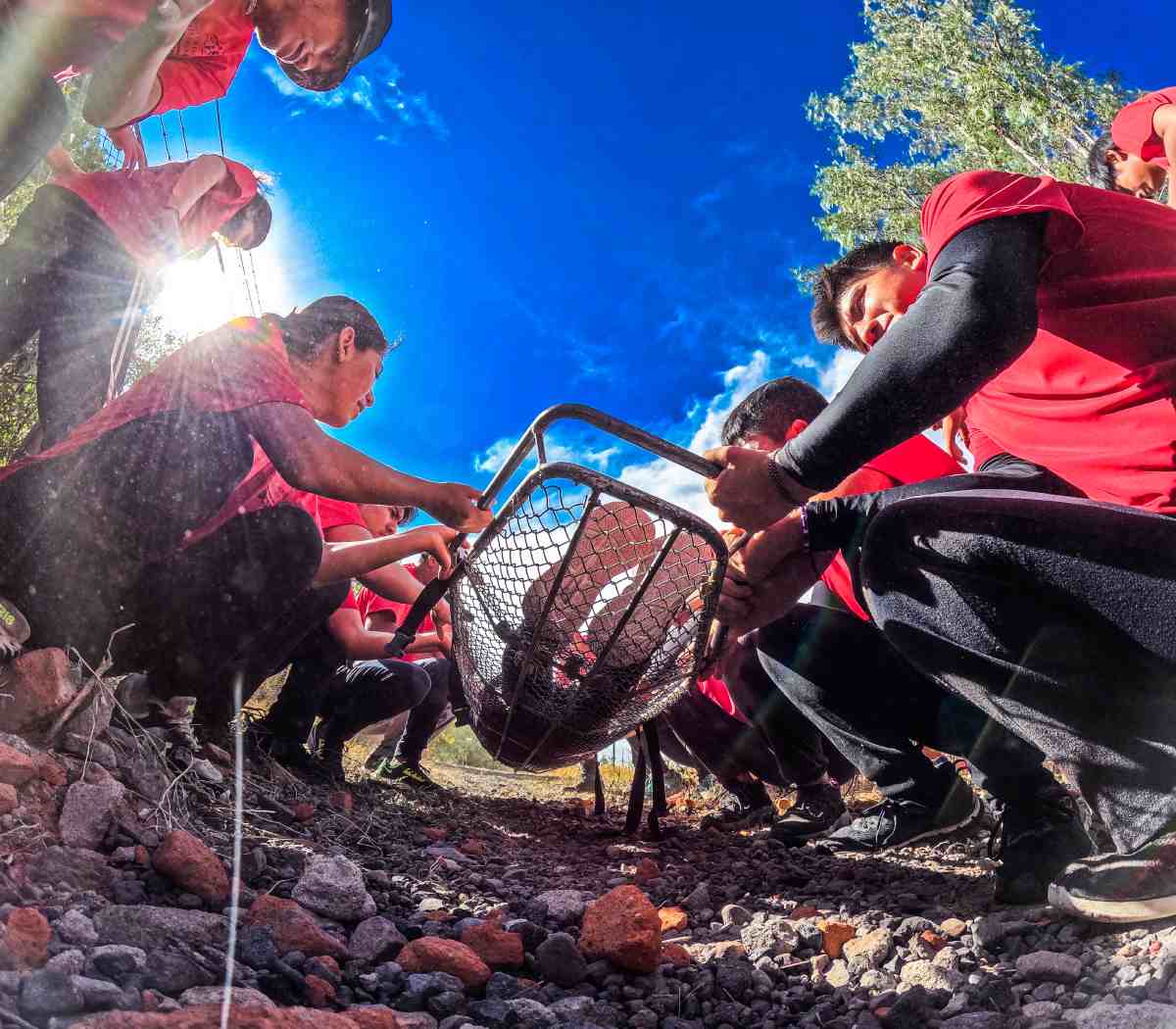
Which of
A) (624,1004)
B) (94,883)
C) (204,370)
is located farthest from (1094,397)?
(204,370)

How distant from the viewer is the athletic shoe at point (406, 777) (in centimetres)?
371

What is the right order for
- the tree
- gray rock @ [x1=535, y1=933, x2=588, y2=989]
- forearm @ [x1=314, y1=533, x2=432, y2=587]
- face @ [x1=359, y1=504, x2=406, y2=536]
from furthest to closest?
the tree < face @ [x1=359, y1=504, x2=406, y2=536] < forearm @ [x1=314, y1=533, x2=432, y2=587] < gray rock @ [x1=535, y1=933, x2=588, y2=989]

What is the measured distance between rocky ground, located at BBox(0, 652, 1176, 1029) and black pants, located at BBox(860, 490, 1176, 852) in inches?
9.7

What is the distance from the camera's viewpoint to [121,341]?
237cm

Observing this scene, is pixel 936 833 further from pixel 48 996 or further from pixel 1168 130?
pixel 1168 130

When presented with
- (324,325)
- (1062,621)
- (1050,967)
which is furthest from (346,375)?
(1050,967)

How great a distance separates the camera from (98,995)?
2.64ft

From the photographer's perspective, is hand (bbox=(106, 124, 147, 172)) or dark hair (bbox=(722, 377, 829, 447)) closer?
hand (bbox=(106, 124, 147, 172))

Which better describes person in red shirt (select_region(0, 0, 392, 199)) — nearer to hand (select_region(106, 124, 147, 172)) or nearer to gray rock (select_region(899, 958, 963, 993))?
hand (select_region(106, 124, 147, 172))

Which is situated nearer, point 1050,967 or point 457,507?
point 1050,967

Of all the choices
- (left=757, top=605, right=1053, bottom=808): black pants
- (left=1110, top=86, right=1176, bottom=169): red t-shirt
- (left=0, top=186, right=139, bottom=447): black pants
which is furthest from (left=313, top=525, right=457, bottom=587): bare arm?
(left=1110, top=86, right=1176, bottom=169): red t-shirt

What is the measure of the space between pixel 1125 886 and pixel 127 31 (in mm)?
2432

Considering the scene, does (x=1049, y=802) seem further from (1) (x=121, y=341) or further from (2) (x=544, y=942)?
(1) (x=121, y=341)

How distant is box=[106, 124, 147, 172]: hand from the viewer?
8.13 ft
